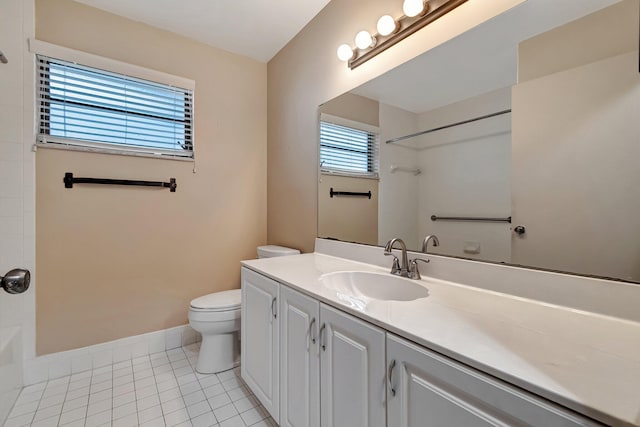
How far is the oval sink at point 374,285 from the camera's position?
1.20 m

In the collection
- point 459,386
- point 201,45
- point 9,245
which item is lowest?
point 459,386

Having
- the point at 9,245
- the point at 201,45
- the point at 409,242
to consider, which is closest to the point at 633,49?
the point at 409,242

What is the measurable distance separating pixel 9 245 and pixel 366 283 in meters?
2.12

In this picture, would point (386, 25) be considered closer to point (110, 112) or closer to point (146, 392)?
point (110, 112)

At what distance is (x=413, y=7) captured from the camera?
1.26 meters

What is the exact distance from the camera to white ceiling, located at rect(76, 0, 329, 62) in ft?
6.07

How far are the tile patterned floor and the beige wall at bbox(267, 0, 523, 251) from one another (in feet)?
3.45

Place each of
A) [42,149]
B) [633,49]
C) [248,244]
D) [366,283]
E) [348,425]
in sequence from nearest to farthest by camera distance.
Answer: [633,49], [348,425], [366,283], [42,149], [248,244]

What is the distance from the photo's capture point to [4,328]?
5.34 feet

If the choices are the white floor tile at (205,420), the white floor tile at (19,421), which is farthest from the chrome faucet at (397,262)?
the white floor tile at (19,421)

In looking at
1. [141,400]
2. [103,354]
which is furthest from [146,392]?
[103,354]

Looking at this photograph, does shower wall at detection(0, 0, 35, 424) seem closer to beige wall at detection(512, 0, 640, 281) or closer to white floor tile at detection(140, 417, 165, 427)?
white floor tile at detection(140, 417, 165, 427)

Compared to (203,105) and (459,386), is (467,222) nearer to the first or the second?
(459,386)

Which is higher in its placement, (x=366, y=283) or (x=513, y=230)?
(x=513, y=230)
